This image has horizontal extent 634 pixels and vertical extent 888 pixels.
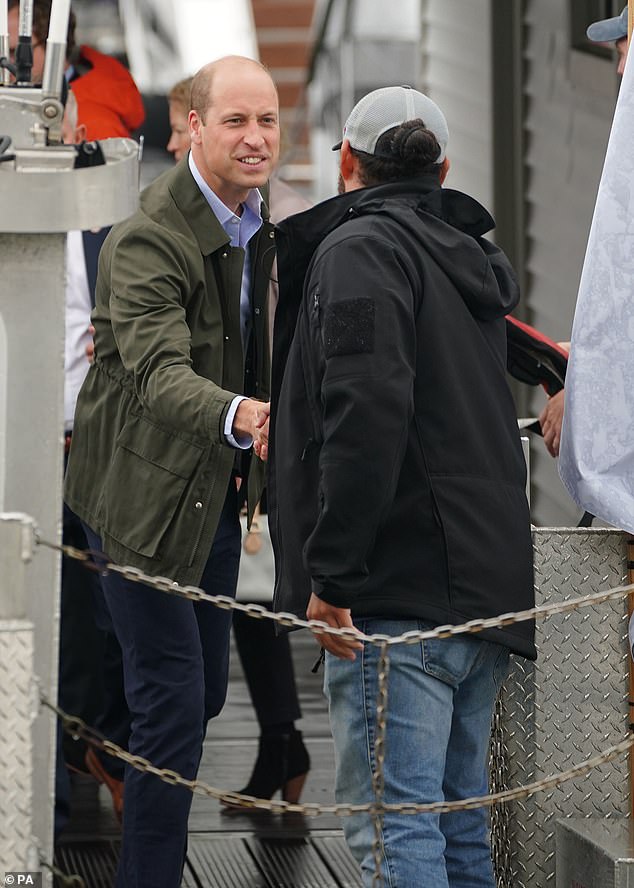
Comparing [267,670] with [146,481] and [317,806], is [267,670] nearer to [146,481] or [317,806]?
[146,481]

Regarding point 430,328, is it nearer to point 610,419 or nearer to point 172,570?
point 610,419

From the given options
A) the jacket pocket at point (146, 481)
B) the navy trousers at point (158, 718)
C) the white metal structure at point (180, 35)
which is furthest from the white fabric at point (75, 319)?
the white metal structure at point (180, 35)

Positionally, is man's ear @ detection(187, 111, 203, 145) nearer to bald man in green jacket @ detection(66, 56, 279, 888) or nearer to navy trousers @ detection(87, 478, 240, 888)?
bald man in green jacket @ detection(66, 56, 279, 888)

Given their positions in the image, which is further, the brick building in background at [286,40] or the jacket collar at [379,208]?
the brick building in background at [286,40]

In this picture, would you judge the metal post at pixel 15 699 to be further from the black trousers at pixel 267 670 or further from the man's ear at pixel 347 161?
the black trousers at pixel 267 670

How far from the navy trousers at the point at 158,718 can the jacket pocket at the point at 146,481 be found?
0.42ft

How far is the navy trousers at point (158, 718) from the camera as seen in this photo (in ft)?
14.1

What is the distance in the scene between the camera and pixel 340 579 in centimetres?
350

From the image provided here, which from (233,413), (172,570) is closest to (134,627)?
(172,570)

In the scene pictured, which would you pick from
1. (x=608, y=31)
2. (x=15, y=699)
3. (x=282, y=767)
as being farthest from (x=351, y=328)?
(x=282, y=767)

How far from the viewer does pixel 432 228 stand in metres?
3.72

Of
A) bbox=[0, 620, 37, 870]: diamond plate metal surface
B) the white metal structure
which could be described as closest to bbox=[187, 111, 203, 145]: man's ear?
bbox=[0, 620, 37, 870]: diamond plate metal surface

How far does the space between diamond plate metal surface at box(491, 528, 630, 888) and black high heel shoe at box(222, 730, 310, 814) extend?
5.84 feet

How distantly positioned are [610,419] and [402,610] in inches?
29.7
